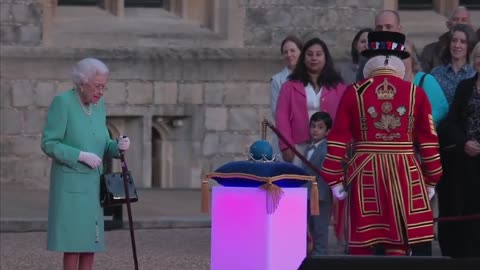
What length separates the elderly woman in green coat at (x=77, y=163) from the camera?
9500mm

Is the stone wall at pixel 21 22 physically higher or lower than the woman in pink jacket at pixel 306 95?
higher

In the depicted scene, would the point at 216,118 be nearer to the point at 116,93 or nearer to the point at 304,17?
the point at 116,93

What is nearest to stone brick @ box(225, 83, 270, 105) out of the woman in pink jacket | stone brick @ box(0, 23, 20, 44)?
stone brick @ box(0, 23, 20, 44)

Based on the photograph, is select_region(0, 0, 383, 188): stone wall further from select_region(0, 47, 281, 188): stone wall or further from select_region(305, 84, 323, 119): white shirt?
select_region(305, 84, 323, 119): white shirt

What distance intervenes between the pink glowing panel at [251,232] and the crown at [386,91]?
76cm

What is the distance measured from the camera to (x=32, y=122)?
17500 mm

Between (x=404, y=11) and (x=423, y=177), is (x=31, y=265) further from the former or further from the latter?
(x=404, y=11)

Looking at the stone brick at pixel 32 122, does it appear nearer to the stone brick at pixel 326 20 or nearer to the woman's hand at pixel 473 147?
the stone brick at pixel 326 20

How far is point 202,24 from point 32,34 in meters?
1.97

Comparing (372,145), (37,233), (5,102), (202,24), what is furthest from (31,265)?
(202,24)

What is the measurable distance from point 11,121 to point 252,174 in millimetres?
8299

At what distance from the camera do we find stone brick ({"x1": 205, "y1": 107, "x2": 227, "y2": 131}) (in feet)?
59.3

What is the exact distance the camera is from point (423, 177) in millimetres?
9602

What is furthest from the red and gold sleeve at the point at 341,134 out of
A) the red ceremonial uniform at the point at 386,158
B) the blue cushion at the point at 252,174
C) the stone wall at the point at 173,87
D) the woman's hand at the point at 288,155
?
the stone wall at the point at 173,87
